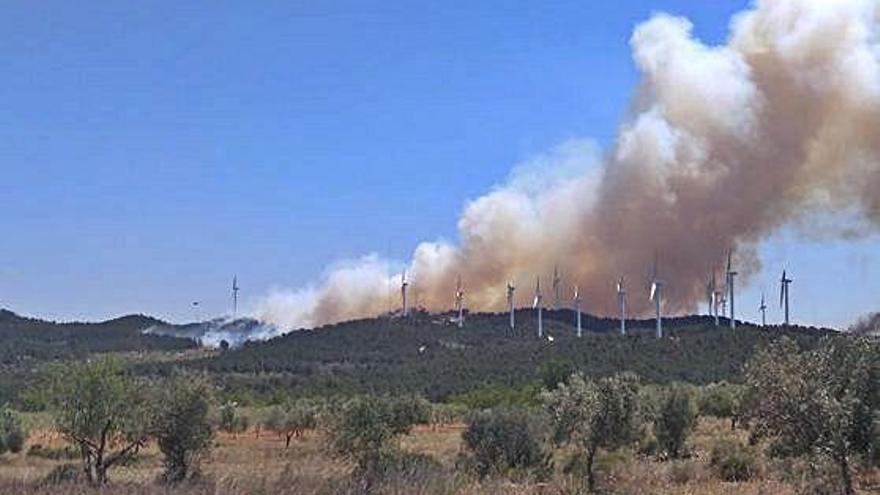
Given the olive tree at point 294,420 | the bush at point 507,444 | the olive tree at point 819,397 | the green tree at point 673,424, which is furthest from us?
the olive tree at point 294,420

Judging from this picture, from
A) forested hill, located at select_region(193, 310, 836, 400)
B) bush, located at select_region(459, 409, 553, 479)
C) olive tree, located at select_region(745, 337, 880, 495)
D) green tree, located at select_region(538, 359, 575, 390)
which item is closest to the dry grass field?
bush, located at select_region(459, 409, 553, 479)

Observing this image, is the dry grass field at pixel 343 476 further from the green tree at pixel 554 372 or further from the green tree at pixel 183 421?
the green tree at pixel 554 372

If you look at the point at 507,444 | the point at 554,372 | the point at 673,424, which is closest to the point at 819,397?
the point at 507,444

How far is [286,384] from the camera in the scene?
579 feet

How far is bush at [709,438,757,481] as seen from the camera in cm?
5372

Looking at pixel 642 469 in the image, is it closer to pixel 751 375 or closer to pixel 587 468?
pixel 587 468

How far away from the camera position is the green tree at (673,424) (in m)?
71.8

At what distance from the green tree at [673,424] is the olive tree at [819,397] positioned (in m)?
36.5

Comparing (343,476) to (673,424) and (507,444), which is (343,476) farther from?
(673,424)

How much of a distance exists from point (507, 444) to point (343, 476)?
33392mm

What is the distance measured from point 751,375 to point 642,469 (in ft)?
78.1

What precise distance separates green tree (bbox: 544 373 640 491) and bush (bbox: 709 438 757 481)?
418cm

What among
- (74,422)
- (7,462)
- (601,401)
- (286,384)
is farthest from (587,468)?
(286,384)

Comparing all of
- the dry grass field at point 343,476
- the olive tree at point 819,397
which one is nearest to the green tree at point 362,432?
the dry grass field at point 343,476
